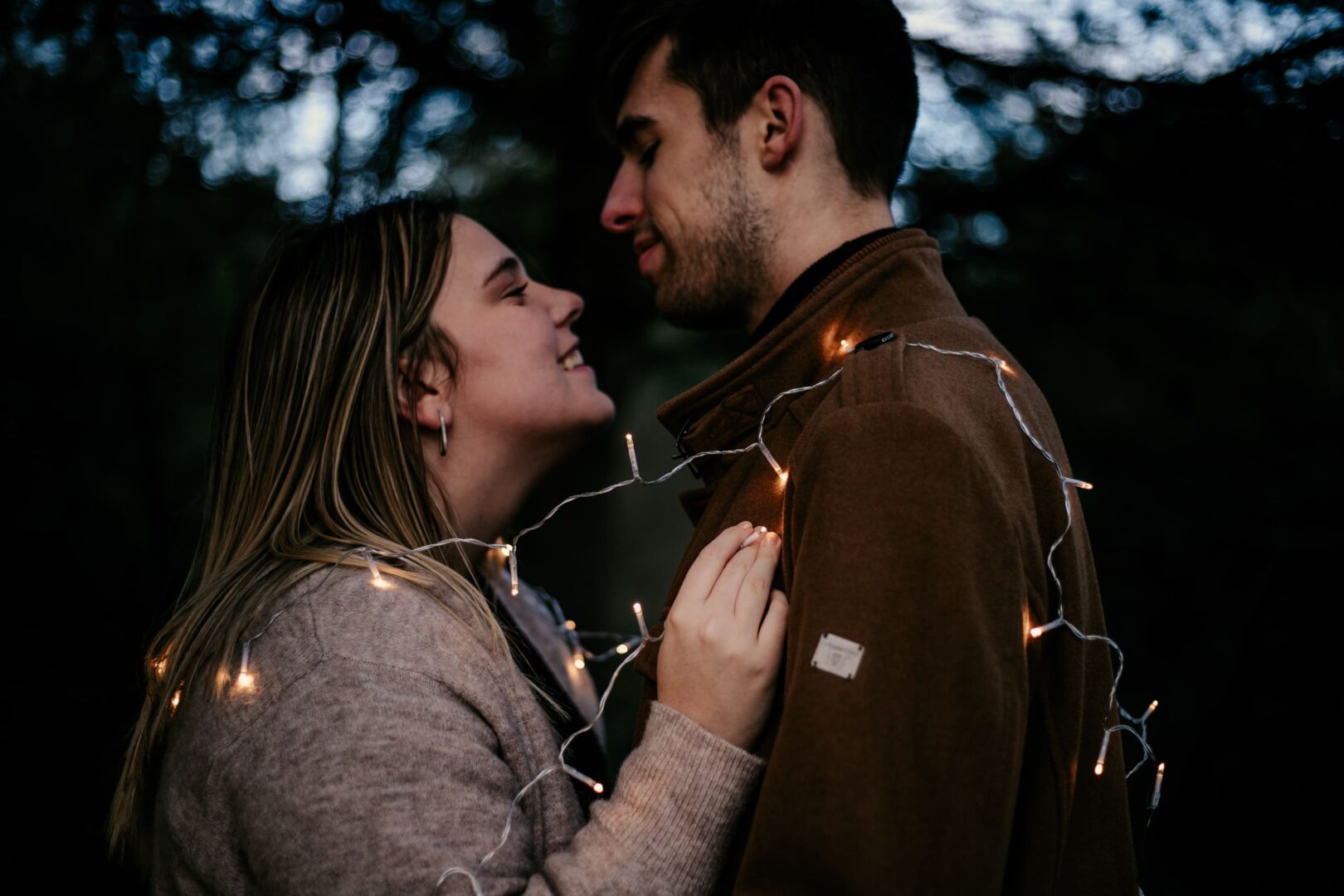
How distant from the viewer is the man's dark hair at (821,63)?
2.00 metres

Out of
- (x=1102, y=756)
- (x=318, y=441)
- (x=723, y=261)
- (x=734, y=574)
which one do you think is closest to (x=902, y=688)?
(x=734, y=574)

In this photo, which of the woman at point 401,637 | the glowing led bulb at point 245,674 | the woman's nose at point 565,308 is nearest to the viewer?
the woman at point 401,637

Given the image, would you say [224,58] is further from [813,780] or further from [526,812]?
[813,780]

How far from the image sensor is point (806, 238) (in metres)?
1.90

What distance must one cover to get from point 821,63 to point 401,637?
153 centimetres

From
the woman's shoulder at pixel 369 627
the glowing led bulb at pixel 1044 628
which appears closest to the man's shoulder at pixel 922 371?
the glowing led bulb at pixel 1044 628

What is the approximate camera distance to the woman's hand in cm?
136

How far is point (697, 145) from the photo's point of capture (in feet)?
6.68

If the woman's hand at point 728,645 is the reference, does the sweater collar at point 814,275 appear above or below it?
above

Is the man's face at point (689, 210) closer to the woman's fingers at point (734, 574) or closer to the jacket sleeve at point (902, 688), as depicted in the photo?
the woman's fingers at point (734, 574)

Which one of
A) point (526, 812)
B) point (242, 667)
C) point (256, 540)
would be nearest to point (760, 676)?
point (526, 812)

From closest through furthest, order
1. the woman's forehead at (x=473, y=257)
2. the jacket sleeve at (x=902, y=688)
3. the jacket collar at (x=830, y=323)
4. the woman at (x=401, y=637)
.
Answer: the jacket sleeve at (x=902, y=688) < the woman at (x=401, y=637) < the jacket collar at (x=830, y=323) < the woman's forehead at (x=473, y=257)

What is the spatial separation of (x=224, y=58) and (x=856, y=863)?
2961 millimetres

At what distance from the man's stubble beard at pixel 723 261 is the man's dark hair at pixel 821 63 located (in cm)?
16
